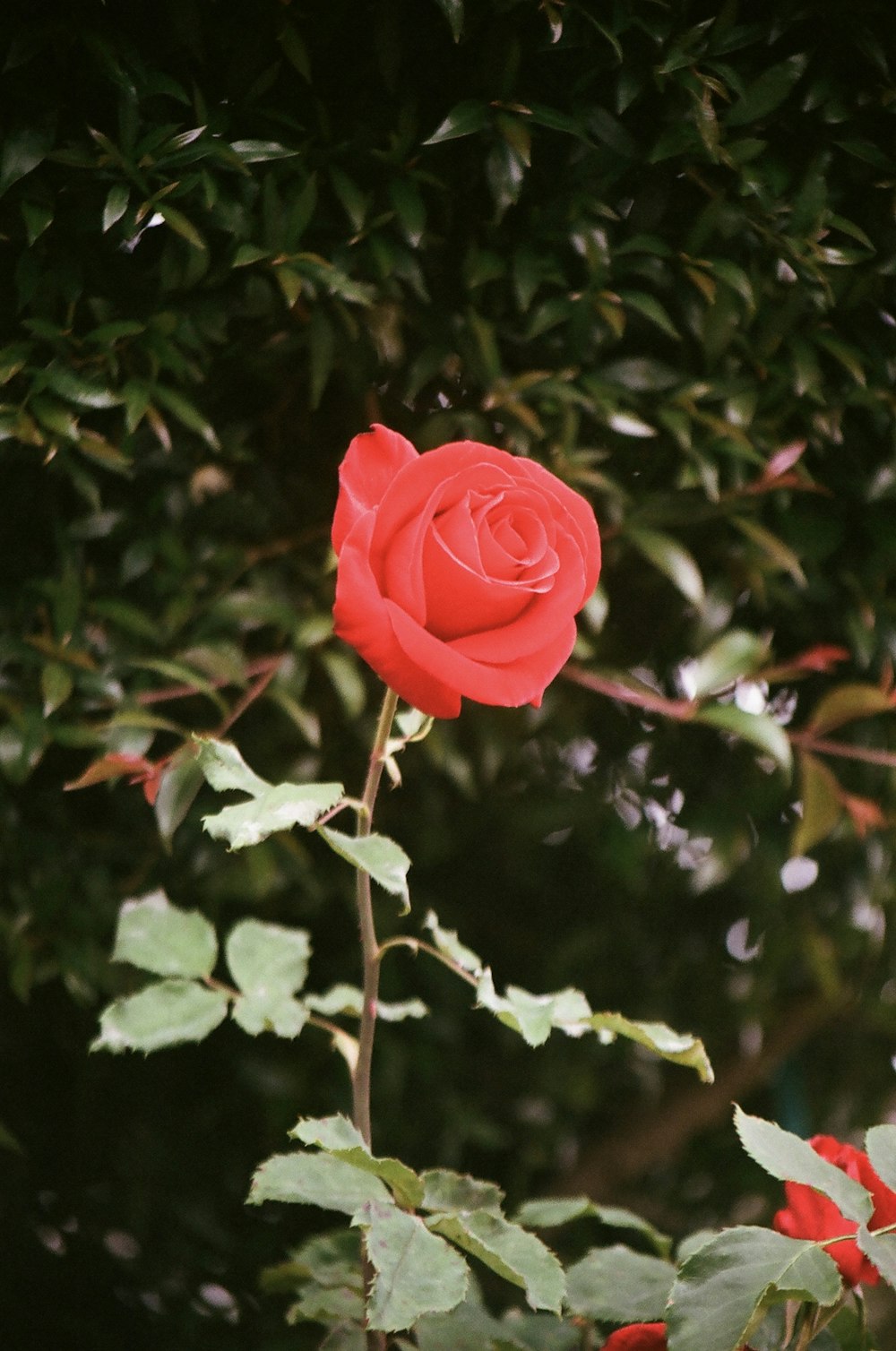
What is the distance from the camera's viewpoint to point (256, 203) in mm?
793

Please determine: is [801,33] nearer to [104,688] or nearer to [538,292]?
[538,292]

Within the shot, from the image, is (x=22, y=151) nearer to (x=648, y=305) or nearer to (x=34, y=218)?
(x=34, y=218)

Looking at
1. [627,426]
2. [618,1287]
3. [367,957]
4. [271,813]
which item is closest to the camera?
[271,813]

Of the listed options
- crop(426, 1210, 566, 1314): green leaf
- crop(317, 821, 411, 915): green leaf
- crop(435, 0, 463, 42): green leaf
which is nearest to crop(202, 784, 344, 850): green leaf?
crop(317, 821, 411, 915): green leaf

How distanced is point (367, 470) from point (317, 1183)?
378mm

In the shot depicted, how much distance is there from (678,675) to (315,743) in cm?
38

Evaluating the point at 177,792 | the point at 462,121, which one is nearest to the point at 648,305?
the point at 462,121

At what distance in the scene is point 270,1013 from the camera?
1.99 feet

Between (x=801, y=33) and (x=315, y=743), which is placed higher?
(x=801, y=33)

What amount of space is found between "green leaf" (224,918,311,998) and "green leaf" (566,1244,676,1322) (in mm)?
266

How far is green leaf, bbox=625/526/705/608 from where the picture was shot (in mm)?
857

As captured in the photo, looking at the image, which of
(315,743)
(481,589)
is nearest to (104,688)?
(315,743)

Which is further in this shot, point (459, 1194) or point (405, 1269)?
point (459, 1194)

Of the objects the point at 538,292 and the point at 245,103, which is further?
the point at 538,292
